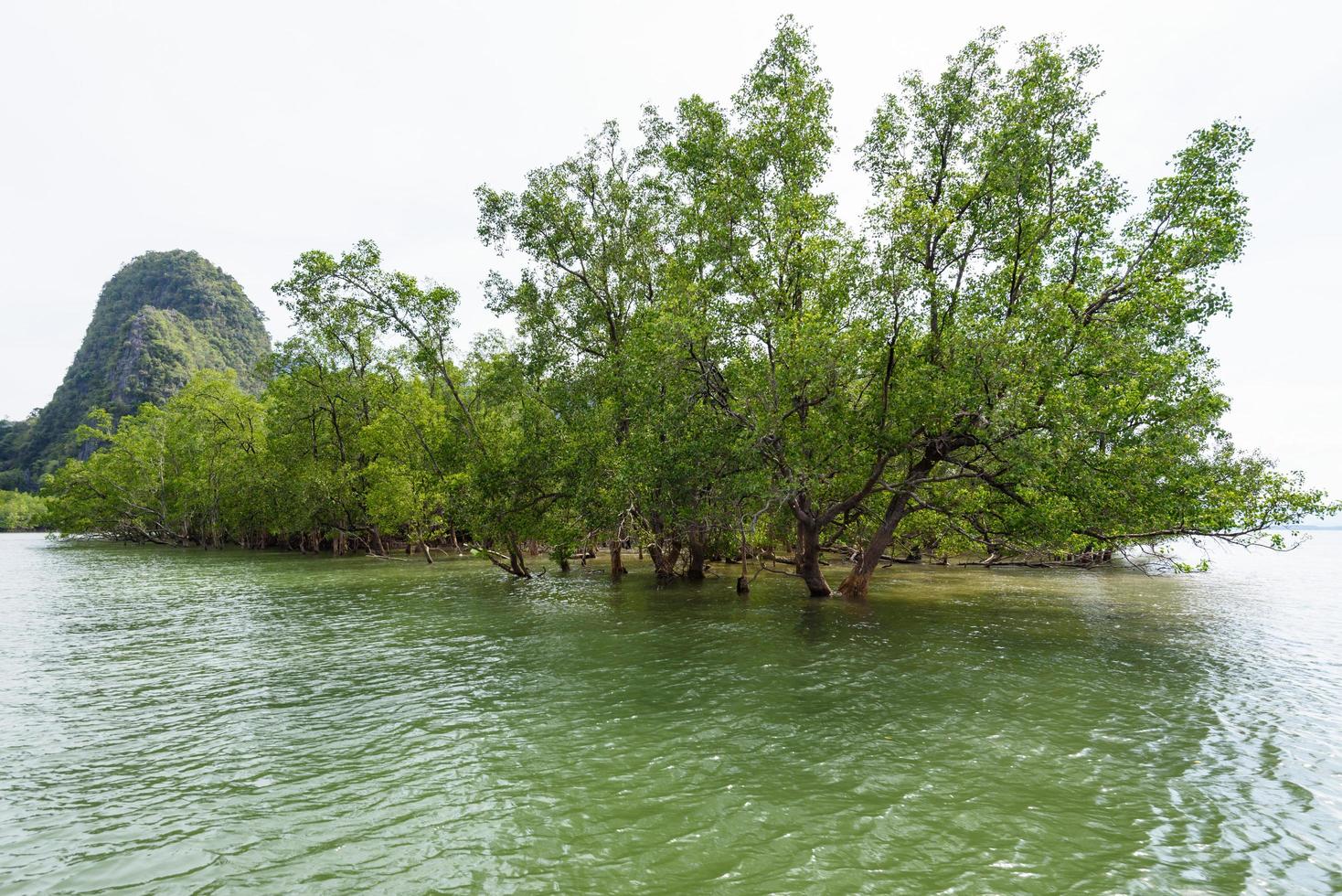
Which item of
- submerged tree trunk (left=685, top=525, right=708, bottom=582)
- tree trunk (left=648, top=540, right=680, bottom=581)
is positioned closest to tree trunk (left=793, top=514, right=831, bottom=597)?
submerged tree trunk (left=685, top=525, right=708, bottom=582)

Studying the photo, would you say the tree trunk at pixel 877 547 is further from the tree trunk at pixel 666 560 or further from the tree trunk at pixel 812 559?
the tree trunk at pixel 666 560

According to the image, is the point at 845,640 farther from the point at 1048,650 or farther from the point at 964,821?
the point at 964,821

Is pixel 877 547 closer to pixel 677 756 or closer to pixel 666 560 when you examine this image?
pixel 666 560

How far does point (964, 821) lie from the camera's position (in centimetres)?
891

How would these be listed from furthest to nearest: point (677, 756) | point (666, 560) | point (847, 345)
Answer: point (666, 560), point (847, 345), point (677, 756)

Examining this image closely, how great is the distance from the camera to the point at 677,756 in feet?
37.2

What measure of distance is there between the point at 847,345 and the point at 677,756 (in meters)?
16.1

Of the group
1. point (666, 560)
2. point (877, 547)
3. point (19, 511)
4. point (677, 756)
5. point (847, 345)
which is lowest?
point (677, 756)

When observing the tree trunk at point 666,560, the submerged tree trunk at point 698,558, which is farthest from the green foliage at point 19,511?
the submerged tree trunk at point 698,558

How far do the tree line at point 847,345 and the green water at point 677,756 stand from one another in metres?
5.63

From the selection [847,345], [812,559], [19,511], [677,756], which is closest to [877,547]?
[812,559]

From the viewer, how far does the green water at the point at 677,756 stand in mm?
7914

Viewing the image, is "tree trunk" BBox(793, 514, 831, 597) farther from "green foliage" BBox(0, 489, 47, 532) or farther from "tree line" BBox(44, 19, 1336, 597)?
"green foliage" BBox(0, 489, 47, 532)

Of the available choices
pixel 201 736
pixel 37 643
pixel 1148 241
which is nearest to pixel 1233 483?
pixel 1148 241
